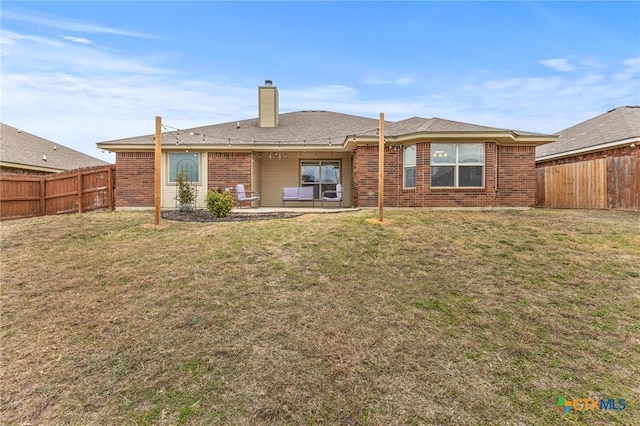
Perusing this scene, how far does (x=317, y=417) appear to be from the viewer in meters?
2.56

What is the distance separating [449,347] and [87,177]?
1391 cm

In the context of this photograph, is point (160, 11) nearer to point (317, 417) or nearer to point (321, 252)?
point (321, 252)

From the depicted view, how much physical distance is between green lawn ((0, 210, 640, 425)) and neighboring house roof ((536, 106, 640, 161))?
8662mm

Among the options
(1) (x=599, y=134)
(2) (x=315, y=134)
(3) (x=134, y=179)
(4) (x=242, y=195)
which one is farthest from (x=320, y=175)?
(1) (x=599, y=134)

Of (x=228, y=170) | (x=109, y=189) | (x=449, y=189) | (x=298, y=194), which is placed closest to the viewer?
(x=449, y=189)

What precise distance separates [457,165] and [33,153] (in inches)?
818

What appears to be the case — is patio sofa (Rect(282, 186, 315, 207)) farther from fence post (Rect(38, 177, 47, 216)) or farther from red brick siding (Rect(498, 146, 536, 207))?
fence post (Rect(38, 177, 47, 216))

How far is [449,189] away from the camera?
11.5 m

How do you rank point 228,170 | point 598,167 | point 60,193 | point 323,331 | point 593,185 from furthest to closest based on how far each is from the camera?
point 228,170 < point 593,185 < point 598,167 < point 60,193 < point 323,331

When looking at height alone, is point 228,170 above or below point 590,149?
below

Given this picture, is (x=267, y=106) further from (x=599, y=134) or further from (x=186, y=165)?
(x=599, y=134)

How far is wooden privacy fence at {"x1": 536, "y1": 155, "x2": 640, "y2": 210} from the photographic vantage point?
11.2m

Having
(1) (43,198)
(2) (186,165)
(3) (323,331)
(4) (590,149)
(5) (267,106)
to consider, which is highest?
(5) (267,106)

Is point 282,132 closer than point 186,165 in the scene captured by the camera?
No
